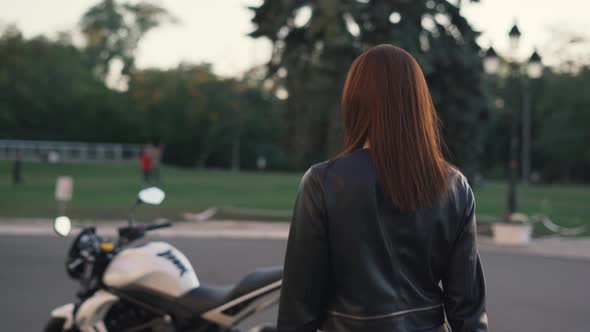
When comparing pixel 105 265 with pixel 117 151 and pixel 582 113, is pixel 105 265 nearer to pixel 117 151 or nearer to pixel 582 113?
pixel 117 151

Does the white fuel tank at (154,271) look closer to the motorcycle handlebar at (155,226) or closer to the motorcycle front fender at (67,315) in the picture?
the motorcycle handlebar at (155,226)

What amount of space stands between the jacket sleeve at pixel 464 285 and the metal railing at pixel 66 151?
51341mm

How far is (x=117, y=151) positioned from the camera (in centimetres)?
6041

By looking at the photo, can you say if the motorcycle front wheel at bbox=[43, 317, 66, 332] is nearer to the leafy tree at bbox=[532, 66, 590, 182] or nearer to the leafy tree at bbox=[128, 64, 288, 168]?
the leafy tree at bbox=[128, 64, 288, 168]

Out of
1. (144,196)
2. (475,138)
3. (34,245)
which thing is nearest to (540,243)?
(475,138)

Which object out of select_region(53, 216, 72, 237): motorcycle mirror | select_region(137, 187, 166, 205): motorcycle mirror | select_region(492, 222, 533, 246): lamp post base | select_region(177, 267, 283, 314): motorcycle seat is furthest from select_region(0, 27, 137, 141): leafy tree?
select_region(177, 267, 283, 314): motorcycle seat

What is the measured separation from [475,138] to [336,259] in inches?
772

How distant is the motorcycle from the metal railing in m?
49.0

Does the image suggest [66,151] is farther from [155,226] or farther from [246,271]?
[155,226]

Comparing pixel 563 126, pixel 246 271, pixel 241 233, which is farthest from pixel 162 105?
pixel 246 271

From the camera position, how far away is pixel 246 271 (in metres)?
10.8

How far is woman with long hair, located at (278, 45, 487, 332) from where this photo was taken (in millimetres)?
2000

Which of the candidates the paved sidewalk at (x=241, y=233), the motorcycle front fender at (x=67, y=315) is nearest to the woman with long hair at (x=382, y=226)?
the motorcycle front fender at (x=67, y=315)

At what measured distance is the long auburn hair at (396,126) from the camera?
202 centimetres
